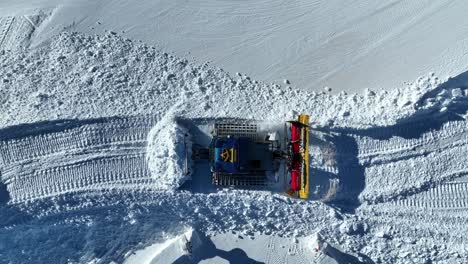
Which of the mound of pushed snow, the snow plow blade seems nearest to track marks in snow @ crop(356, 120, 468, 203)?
the snow plow blade

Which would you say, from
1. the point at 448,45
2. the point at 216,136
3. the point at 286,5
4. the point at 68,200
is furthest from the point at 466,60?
the point at 68,200

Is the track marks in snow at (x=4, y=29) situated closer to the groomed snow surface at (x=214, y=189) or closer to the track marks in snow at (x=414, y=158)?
the groomed snow surface at (x=214, y=189)

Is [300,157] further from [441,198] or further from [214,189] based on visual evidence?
[441,198]

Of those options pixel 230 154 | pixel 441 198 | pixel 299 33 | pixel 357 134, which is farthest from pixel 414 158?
pixel 230 154

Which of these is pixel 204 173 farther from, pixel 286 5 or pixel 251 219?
pixel 286 5

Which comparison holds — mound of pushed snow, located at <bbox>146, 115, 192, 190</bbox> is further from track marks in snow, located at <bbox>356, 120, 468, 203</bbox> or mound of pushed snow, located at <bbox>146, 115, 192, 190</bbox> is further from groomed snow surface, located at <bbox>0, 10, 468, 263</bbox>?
track marks in snow, located at <bbox>356, 120, 468, 203</bbox>

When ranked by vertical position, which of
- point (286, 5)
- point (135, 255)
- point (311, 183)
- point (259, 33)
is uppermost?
point (286, 5)
